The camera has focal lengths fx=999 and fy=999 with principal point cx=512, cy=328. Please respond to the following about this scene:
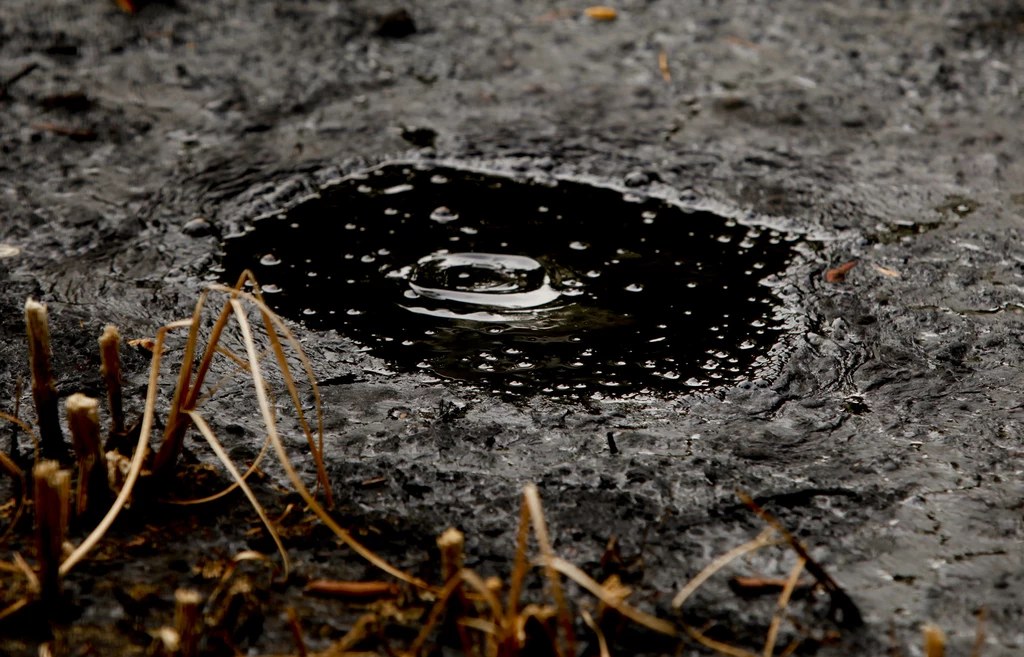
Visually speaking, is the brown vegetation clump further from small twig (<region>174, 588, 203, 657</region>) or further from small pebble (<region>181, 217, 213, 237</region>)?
small pebble (<region>181, 217, 213, 237</region>)

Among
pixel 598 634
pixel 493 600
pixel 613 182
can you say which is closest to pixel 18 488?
pixel 493 600

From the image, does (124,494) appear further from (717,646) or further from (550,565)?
(717,646)

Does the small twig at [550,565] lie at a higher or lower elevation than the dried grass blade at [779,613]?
higher

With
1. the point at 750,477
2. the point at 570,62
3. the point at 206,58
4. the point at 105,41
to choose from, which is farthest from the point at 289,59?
the point at 750,477

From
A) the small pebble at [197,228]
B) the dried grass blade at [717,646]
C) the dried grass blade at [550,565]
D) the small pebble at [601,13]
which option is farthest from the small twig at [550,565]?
the small pebble at [601,13]

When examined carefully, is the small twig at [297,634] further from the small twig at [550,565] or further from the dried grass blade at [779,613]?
the dried grass blade at [779,613]

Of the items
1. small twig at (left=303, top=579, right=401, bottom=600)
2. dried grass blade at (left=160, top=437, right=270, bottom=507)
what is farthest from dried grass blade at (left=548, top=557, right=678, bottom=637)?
dried grass blade at (left=160, top=437, right=270, bottom=507)
